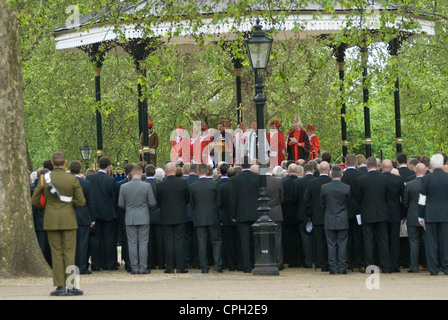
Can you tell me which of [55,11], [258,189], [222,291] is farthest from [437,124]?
[222,291]

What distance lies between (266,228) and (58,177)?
5.38 metres

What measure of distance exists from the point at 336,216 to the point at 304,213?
1.66 metres

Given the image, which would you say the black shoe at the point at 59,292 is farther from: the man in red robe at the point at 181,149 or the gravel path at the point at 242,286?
the man in red robe at the point at 181,149

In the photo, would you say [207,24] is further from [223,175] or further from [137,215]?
[137,215]

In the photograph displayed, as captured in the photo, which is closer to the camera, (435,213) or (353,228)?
(435,213)

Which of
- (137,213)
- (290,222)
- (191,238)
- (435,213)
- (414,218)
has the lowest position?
(191,238)

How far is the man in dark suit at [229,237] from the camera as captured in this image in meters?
21.2

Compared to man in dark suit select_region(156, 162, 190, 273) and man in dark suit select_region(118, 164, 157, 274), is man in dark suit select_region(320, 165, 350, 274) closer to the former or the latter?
man in dark suit select_region(156, 162, 190, 273)

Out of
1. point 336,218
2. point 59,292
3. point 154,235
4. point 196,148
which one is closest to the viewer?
point 59,292

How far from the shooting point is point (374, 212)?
65.3ft

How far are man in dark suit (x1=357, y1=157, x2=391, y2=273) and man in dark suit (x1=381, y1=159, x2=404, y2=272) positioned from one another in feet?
0.44

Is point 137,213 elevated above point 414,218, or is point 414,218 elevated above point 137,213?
point 137,213

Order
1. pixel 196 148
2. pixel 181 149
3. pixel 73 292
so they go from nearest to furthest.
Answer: pixel 73 292, pixel 196 148, pixel 181 149

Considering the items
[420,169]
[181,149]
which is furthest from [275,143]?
[420,169]
